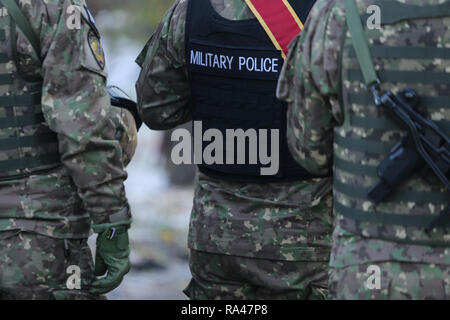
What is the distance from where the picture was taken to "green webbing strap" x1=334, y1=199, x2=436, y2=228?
2.92 metres

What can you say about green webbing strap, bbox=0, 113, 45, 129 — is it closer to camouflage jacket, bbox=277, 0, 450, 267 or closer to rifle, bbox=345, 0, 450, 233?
camouflage jacket, bbox=277, 0, 450, 267

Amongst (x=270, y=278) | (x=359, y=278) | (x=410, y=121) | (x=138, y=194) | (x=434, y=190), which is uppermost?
(x=410, y=121)

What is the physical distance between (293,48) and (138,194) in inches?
359

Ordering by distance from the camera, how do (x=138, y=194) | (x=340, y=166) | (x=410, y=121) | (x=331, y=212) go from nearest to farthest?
(x=410, y=121) → (x=340, y=166) → (x=331, y=212) → (x=138, y=194)

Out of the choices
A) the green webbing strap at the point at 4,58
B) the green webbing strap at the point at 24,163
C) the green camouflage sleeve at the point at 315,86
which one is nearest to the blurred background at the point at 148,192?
the green webbing strap at the point at 24,163

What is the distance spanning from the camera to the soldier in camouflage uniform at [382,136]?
2.89 metres

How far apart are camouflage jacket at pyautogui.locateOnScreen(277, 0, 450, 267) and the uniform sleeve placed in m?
0.96

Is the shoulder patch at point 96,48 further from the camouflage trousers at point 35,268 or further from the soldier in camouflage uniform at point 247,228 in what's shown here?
the camouflage trousers at point 35,268

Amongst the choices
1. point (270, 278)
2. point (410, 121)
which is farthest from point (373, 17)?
point (270, 278)

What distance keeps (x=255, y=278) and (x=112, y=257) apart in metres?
0.61

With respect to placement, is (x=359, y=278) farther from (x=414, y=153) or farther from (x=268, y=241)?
(x=268, y=241)

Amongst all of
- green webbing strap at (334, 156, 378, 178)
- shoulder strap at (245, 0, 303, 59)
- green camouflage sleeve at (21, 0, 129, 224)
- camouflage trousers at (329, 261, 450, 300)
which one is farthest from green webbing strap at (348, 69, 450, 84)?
green camouflage sleeve at (21, 0, 129, 224)

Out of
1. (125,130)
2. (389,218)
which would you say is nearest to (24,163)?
(125,130)

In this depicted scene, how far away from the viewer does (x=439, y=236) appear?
2.92 metres
